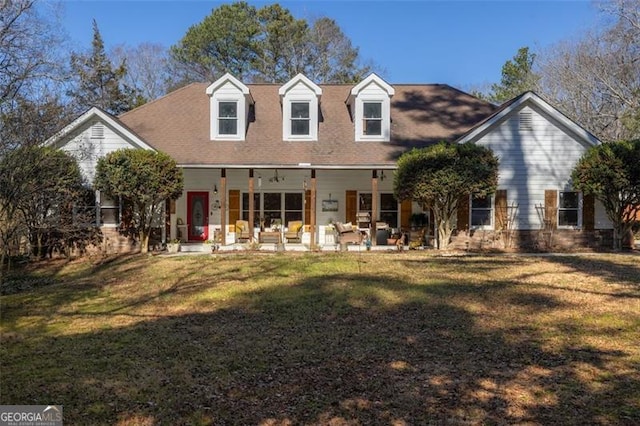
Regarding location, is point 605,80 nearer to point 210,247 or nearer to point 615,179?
point 615,179

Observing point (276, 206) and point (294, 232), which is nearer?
point (294, 232)

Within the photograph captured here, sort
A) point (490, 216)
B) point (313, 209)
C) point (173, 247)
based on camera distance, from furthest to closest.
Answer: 1. point (490, 216)
2. point (313, 209)
3. point (173, 247)

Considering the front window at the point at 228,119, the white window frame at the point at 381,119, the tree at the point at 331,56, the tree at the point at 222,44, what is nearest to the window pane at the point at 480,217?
the white window frame at the point at 381,119

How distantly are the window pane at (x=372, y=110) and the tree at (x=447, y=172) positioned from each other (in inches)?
135

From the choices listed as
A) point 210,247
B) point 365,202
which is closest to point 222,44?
point 365,202

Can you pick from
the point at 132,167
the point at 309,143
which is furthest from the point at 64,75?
the point at 309,143

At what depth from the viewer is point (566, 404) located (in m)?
4.13

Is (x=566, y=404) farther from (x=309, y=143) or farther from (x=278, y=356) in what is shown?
(x=309, y=143)

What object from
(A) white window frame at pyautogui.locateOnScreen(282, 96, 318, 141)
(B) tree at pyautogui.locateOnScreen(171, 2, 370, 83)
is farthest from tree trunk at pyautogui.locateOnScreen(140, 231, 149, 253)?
(B) tree at pyautogui.locateOnScreen(171, 2, 370, 83)

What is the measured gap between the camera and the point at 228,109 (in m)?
16.9

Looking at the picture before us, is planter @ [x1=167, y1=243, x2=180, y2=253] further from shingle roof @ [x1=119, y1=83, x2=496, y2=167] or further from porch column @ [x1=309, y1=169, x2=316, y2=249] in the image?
porch column @ [x1=309, y1=169, x2=316, y2=249]

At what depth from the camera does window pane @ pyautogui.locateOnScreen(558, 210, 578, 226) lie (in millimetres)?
15531

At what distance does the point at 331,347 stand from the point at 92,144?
12.7 m

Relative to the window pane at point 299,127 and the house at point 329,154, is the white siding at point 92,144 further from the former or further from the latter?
the window pane at point 299,127
